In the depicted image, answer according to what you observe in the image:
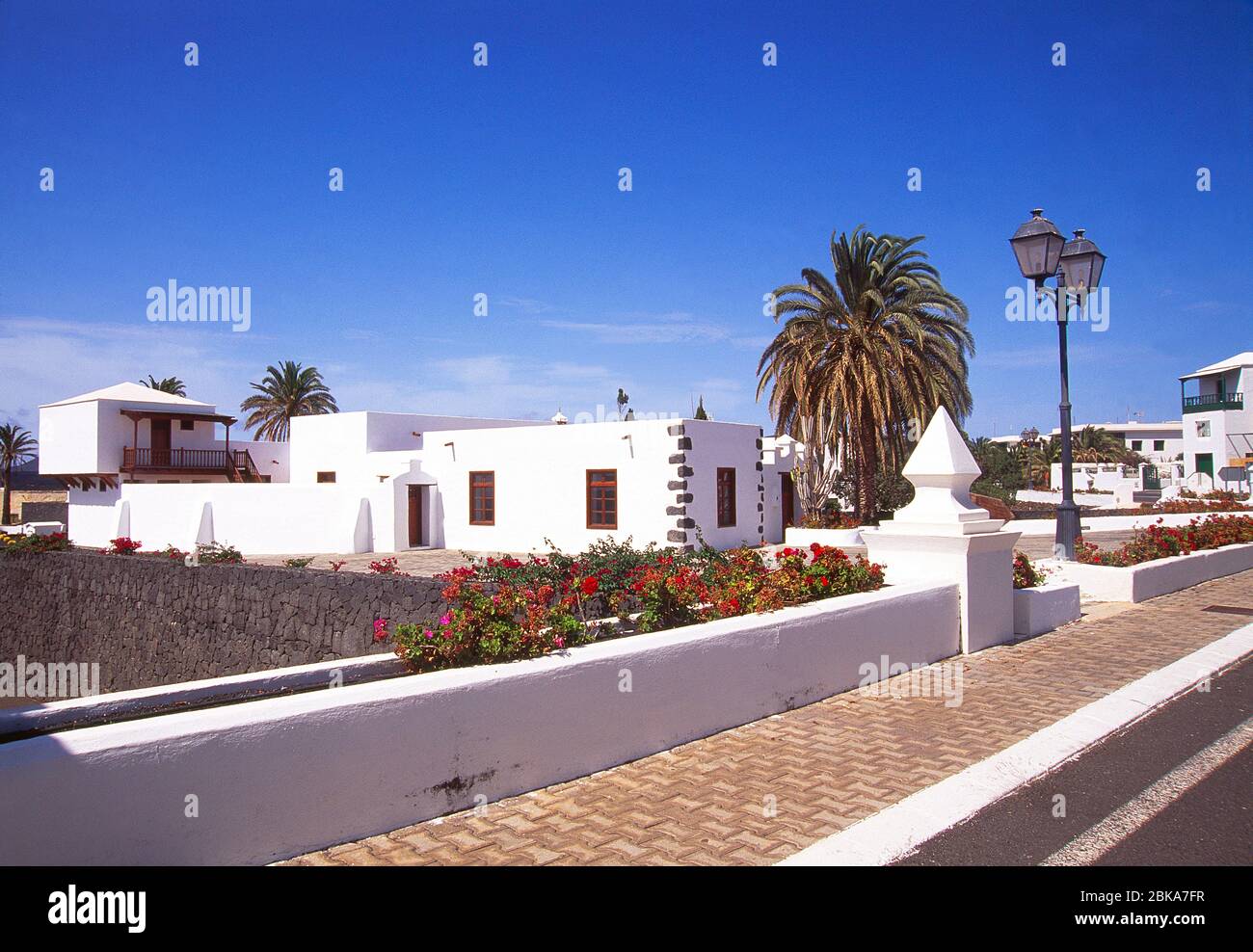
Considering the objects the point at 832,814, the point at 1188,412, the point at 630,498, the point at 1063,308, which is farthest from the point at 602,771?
the point at 1188,412

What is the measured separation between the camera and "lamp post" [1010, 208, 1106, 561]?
10.5 metres

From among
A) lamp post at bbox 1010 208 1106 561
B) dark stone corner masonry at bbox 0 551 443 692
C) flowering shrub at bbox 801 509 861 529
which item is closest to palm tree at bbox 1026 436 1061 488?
flowering shrub at bbox 801 509 861 529

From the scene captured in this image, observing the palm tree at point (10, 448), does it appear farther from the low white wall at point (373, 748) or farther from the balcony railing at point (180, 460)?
the low white wall at point (373, 748)

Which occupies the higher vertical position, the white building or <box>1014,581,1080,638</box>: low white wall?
the white building

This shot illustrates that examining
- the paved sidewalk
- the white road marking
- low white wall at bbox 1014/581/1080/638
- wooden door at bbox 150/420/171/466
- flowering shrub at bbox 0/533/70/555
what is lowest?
the white road marking

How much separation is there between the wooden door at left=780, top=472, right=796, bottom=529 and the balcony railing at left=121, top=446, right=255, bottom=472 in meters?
24.3

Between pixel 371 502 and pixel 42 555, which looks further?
pixel 371 502

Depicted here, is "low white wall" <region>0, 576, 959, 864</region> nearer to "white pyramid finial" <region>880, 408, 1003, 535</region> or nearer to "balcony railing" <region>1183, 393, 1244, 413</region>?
"white pyramid finial" <region>880, 408, 1003, 535</region>

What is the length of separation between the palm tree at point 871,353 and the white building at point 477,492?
8.25 feet

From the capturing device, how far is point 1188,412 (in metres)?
48.3

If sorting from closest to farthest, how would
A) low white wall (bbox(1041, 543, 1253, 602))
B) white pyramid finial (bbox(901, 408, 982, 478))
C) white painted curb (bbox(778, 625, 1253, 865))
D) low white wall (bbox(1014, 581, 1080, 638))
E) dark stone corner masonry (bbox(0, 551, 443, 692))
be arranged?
1. white painted curb (bbox(778, 625, 1253, 865))
2. white pyramid finial (bbox(901, 408, 982, 478))
3. low white wall (bbox(1014, 581, 1080, 638))
4. low white wall (bbox(1041, 543, 1253, 602))
5. dark stone corner masonry (bbox(0, 551, 443, 692))

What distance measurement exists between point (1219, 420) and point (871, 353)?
35.2 metres
